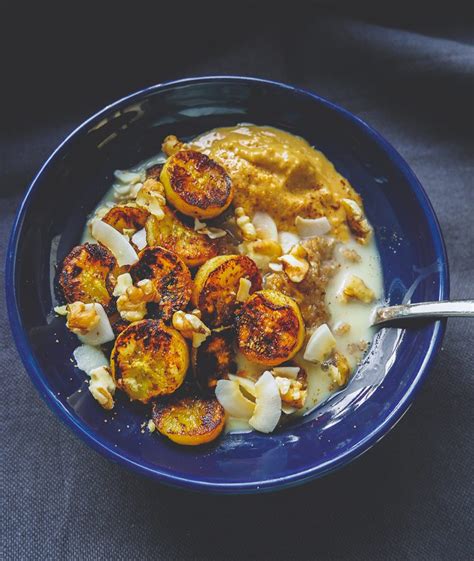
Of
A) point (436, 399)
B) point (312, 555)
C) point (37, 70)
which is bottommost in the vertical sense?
point (312, 555)

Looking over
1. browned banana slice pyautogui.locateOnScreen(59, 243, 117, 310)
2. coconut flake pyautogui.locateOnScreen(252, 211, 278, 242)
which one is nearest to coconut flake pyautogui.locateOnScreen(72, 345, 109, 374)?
browned banana slice pyautogui.locateOnScreen(59, 243, 117, 310)

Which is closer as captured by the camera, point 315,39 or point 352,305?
point 352,305

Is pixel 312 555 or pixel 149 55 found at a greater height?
pixel 149 55

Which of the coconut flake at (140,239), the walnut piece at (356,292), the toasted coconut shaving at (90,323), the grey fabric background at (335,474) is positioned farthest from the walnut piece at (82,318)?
the walnut piece at (356,292)

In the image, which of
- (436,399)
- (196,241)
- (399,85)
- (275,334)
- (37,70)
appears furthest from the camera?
(399,85)

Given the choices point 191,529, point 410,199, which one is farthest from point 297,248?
point 191,529

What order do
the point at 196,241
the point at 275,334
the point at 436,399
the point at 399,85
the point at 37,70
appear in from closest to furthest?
1. the point at 275,334
2. the point at 196,241
3. the point at 436,399
4. the point at 37,70
5. the point at 399,85

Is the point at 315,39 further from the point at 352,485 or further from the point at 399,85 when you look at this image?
the point at 352,485

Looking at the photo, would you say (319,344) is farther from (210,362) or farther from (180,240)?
(180,240)
